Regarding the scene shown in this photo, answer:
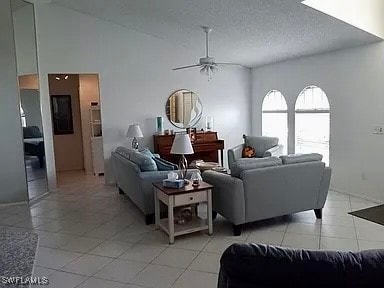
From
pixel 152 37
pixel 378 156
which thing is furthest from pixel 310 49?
pixel 152 37

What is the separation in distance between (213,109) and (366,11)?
3.70 metres

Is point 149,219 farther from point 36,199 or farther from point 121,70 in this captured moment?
point 121,70

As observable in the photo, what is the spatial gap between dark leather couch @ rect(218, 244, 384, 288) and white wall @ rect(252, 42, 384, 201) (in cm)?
405

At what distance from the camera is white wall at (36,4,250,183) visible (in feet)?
20.3

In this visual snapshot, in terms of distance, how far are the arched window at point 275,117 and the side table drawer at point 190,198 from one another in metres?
3.61

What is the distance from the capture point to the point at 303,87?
246 inches

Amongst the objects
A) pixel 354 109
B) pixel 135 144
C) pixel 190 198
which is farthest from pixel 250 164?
pixel 135 144

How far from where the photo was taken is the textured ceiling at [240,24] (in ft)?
14.6

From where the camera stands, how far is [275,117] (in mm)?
7301

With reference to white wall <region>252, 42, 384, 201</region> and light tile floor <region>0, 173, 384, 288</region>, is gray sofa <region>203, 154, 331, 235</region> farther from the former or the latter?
white wall <region>252, 42, 384, 201</region>

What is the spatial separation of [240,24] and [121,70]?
2.69 metres

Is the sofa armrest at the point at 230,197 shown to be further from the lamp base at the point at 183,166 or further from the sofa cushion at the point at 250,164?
the lamp base at the point at 183,166

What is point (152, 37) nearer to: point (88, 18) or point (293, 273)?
point (88, 18)

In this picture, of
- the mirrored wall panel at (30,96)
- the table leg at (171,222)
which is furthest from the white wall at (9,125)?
the table leg at (171,222)
